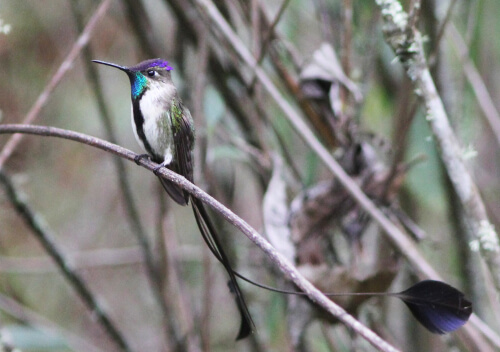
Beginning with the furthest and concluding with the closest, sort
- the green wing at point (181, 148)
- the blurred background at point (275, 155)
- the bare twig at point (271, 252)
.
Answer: the blurred background at point (275, 155) < the green wing at point (181, 148) < the bare twig at point (271, 252)

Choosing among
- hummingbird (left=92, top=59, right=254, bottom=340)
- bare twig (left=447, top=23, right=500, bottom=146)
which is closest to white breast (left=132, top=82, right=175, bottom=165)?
hummingbird (left=92, top=59, right=254, bottom=340)

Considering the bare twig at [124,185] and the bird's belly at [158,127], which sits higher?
the bare twig at [124,185]

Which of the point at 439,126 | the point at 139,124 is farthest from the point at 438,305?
the point at 139,124

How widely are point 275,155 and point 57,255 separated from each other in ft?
3.19

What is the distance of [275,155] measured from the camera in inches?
98.7

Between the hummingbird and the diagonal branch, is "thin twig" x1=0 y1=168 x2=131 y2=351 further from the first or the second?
the diagonal branch

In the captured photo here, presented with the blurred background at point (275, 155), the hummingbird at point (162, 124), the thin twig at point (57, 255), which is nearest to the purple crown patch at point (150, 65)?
the hummingbird at point (162, 124)

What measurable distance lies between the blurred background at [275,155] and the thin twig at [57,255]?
0.03 metres

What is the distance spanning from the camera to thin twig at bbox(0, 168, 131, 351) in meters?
2.41

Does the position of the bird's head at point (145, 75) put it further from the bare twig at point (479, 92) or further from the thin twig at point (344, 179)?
the bare twig at point (479, 92)

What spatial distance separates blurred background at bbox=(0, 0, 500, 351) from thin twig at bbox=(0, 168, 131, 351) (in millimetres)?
25

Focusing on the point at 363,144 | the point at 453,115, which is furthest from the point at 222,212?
the point at 453,115

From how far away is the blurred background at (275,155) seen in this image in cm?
225

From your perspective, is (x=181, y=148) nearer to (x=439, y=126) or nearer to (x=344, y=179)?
(x=344, y=179)
